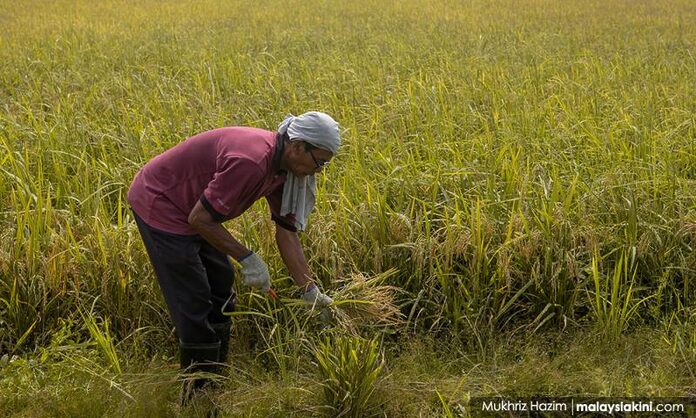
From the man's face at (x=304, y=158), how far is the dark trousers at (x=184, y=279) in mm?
453

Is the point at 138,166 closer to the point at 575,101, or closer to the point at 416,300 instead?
the point at 416,300

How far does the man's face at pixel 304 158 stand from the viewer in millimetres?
2480

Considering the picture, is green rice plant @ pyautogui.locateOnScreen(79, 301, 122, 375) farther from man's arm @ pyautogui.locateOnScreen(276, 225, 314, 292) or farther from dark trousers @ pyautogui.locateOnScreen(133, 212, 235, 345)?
man's arm @ pyautogui.locateOnScreen(276, 225, 314, 292)

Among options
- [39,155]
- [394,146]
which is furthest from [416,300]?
[39,155]

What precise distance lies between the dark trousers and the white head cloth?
13.6 inches

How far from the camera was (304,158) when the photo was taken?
2.49m

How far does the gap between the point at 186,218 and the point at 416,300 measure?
101 centimetres

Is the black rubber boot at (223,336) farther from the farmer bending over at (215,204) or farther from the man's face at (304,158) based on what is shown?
the man's face at (304,158)

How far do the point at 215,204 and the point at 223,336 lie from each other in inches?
28.4

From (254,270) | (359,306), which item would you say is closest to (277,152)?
(254,270)

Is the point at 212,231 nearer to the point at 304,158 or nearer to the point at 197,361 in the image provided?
the point at 304,158

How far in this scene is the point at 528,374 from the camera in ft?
8.68

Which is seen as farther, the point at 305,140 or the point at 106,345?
the point at 106,345

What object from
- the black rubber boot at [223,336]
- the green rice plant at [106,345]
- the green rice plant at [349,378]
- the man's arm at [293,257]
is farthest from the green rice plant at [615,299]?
the green rice plant at [106,345]
